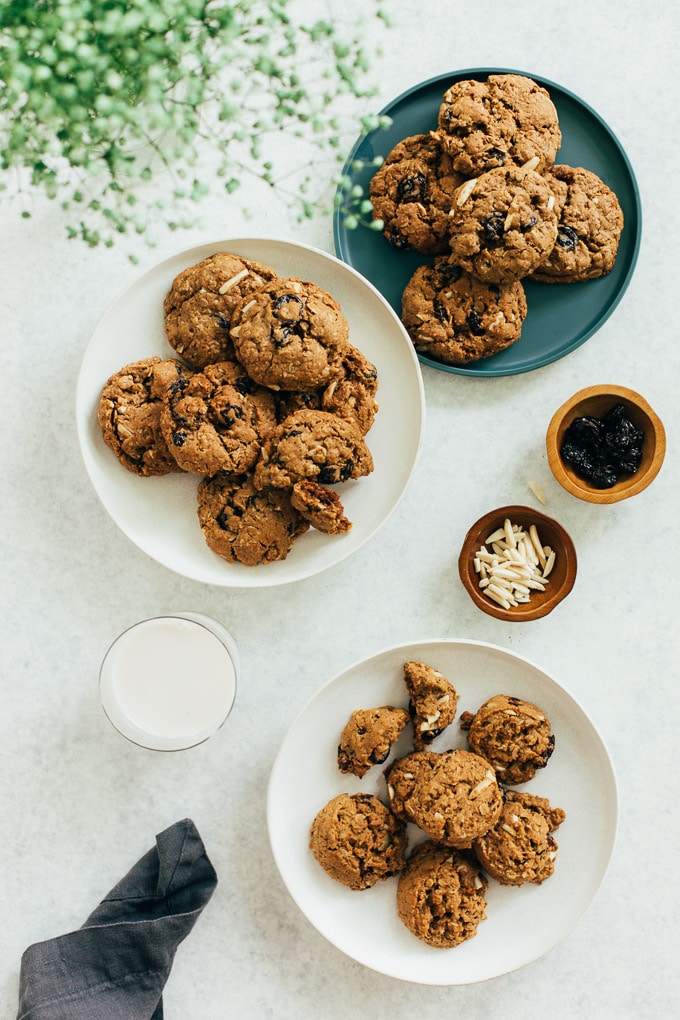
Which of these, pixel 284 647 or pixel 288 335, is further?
pixel 284 647

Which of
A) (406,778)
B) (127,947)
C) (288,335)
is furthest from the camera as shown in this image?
(127,947)

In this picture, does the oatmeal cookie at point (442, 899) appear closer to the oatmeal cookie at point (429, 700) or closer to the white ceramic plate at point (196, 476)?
the oatmeal cookie at point (429, 700)

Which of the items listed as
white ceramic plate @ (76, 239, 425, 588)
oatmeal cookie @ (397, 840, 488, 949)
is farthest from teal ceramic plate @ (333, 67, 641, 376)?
oatmeal cookie @ (397, 840, 488, 949)

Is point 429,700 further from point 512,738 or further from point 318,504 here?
point 318,504

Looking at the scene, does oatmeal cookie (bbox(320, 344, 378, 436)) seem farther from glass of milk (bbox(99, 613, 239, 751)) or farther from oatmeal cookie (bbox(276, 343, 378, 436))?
glass of milk (bbox(99, 613, 239, 751))

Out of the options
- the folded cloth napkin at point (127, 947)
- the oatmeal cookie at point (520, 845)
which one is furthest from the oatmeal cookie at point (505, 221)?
the folded cloth napkin at point (127, 947)

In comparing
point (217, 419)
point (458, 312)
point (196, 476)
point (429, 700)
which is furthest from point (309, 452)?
point (429, 700)

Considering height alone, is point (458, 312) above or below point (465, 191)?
below
